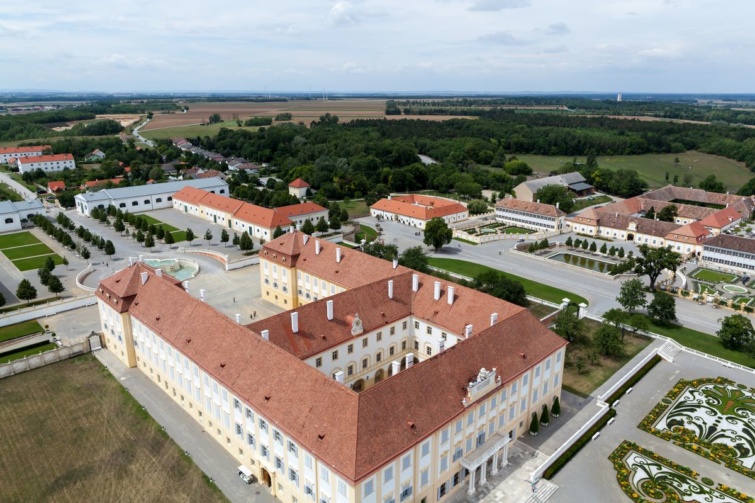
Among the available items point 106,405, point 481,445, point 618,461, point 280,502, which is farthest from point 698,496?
point 106,405

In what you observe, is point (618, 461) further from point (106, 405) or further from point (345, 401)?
point (106, 405)

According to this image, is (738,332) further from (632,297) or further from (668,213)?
(668,213)

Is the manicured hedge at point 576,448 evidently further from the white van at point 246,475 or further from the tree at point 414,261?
the tree at point 414,261

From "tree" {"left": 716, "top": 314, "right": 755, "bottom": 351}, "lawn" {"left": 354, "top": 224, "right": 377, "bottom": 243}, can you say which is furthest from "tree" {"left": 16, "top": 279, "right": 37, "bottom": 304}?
"tree" {"left": 716, "top": 314, "right": 755, "bottom": 351}

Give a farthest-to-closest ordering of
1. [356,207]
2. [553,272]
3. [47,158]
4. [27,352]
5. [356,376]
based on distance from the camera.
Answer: [47,158]
[356,207]
[553,272]
[27,352]
[356,376]

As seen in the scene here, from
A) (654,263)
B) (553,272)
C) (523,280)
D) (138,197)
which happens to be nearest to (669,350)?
(654,263)

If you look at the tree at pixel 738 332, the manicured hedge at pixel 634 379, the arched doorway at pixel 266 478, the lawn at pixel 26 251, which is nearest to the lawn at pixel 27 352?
the arched doorway at pixel 266 478
